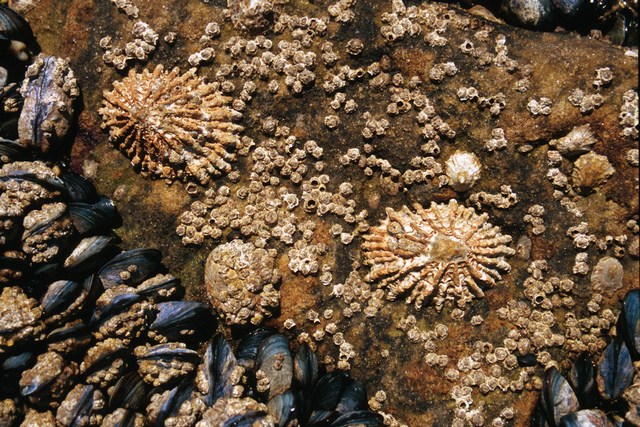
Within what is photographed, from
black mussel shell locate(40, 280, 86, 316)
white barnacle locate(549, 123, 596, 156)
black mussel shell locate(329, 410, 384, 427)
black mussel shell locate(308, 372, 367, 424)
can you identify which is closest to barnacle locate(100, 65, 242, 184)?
black mussel shell locate(40, 280, 86, 316)

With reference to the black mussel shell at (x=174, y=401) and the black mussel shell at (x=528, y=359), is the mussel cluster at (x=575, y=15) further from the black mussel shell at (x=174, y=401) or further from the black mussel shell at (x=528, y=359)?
the black mussel shell at (x=174, y=401)

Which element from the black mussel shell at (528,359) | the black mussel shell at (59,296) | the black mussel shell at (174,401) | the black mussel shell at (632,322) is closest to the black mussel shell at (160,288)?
the black mussel shell at (59,296)

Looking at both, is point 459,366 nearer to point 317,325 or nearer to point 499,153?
point 317,325

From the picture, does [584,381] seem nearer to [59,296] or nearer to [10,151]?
[59,296]

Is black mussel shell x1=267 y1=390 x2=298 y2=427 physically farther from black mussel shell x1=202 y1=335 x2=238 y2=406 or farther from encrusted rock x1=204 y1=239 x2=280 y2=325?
encrusted rock x1=204 y1=239 x2=280 y2=325

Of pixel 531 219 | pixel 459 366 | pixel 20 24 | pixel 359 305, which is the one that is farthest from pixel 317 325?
pixel 20 24
